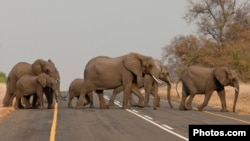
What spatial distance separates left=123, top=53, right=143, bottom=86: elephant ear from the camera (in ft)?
102

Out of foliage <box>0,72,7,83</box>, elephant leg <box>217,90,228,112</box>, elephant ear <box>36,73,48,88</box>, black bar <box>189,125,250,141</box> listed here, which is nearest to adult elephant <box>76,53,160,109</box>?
elephant ear <box>36,73,48,88</box>

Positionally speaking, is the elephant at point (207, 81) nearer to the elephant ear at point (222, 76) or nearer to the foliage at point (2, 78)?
the elephant ear at point (222, 76)

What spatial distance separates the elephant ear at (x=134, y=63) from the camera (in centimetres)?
3117

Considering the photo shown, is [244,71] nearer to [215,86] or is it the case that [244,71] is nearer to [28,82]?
[215,86]

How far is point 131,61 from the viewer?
3133 cm

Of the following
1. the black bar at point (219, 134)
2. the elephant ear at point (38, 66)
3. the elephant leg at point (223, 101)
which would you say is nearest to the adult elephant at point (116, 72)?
the elephant ear at point (38, 66)

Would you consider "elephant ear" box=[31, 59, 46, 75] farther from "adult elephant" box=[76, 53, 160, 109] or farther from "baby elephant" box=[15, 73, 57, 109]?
"adult elephant" box=[76, 53, 160, 109]

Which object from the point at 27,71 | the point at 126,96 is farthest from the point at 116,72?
the point at 27,71

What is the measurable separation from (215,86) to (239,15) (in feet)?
169

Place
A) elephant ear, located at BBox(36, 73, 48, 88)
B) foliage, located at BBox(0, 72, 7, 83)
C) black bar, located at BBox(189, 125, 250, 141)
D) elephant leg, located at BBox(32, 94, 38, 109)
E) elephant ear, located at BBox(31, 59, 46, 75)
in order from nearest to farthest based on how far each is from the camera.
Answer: black bar, located at BBox(189, 125, 250, 141)
elephant ear, located at BBox(36, 73, 48, 88)
elephant leg, located at BBox(32, 94, 38, 109)
elephant ear, located at BBox(31, 59, 46, 75)
foliage, located at BBox(0, 72, 7, 83)

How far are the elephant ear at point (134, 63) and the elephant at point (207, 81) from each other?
2.75m

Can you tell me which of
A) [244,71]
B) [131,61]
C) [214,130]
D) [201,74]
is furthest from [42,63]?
[244,71]

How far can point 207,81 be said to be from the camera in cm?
3145

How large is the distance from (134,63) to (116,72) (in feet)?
3.61
